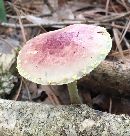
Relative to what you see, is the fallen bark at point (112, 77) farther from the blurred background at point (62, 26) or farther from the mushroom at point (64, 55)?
the mushroom at point (64, 55)

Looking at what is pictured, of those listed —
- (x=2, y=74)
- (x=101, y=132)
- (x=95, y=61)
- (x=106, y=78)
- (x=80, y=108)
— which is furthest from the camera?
(x=2, y=74)

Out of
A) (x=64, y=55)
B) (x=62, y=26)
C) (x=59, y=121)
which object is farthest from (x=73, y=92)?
(x=62, y=26)

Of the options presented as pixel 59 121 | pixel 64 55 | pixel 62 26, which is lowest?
pixel 59 121

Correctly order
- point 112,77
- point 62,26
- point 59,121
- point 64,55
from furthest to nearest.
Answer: point 62,26 < point 112,77 < point 59,121 < point 64,55

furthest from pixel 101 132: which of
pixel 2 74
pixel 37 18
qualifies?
pixel 37 18

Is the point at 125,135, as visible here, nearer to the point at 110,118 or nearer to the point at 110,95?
the point at 110,118

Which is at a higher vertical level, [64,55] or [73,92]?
[64,55]

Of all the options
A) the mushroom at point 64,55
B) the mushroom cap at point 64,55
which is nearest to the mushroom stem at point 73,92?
the mushroom at point 64,55

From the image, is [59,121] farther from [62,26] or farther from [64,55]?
[62,26]
